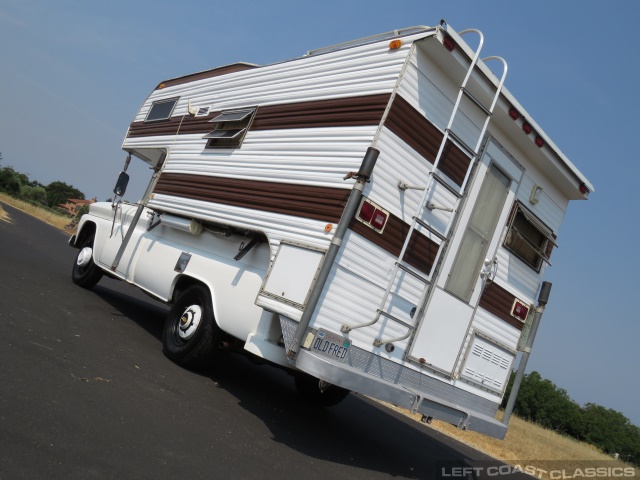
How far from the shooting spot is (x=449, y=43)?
16.7 ft

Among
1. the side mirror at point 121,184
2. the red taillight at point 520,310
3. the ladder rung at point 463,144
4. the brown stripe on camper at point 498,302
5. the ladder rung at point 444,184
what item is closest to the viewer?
the ladder rung at point 444,184

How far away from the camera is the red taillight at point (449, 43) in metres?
5.04

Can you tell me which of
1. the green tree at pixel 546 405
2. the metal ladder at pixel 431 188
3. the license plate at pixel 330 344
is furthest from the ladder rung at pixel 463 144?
the green tree at pixel 546 405

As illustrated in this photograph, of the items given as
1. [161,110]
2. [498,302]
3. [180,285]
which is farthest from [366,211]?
[161,110]

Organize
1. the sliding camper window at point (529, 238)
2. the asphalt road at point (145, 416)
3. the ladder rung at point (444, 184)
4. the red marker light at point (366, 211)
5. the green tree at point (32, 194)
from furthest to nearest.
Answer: the green tree at point (32, 194) < the sliding camper window at point (529, 238) < the ladder rung at point (444, 184) < the red marker light at point (366, 211) < the asphalt road at point (145, 416)

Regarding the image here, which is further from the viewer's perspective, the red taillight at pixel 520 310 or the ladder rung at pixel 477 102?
the red taillight at pixel 520 310

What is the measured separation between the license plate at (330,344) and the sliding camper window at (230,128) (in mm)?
2827

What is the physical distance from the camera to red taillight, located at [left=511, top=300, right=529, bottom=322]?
250 inches

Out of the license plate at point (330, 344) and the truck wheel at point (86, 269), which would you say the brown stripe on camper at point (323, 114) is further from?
the truck wheel at point (86, 269)

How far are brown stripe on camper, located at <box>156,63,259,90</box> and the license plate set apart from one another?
12.6 feet

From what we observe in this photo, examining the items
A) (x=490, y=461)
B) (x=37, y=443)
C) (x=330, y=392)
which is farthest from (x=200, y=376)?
(x=490, y=461)

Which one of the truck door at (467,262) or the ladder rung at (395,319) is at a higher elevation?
the truck door at (467,262)

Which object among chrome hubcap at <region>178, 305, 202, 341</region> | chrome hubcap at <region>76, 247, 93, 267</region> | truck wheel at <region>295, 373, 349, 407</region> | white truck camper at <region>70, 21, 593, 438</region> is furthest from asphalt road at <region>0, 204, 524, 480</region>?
chrome hubcap at <region>76, 247, 93, 267</region>

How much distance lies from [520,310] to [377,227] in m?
2.31
